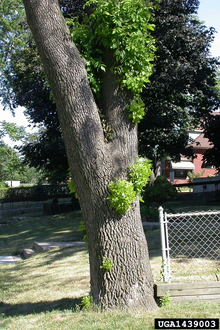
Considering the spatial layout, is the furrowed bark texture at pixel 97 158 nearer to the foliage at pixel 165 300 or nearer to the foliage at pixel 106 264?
the foliage at pixel 106 264

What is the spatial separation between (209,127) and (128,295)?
13.0m

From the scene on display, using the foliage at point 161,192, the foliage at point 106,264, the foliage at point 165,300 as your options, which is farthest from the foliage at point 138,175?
the foliage at point 161,192

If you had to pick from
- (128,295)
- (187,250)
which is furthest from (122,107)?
(187,250)

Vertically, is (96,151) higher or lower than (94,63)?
lower

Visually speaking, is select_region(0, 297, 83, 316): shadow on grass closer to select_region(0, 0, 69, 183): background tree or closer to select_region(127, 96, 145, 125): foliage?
select_region(127, 96, 145, 125): foliage

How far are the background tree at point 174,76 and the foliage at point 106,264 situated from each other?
977 centimetres

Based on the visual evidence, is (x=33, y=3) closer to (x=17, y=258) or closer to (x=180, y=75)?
(x=17, y=258)

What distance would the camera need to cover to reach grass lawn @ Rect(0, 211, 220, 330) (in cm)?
396

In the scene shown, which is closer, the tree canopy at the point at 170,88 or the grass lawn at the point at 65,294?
the grass lawn at the point at 65,294

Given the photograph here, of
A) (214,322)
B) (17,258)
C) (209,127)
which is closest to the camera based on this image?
(214,322)

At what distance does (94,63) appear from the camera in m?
4.66

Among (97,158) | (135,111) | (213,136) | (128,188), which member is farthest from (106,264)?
(213,136)

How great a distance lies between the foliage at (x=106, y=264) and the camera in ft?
13.7

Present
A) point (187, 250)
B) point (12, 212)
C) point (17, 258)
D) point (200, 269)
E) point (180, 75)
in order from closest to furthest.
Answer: point (200, 269), point (187, 250), point (17, 258), point (180, 75), point (12, 212)
